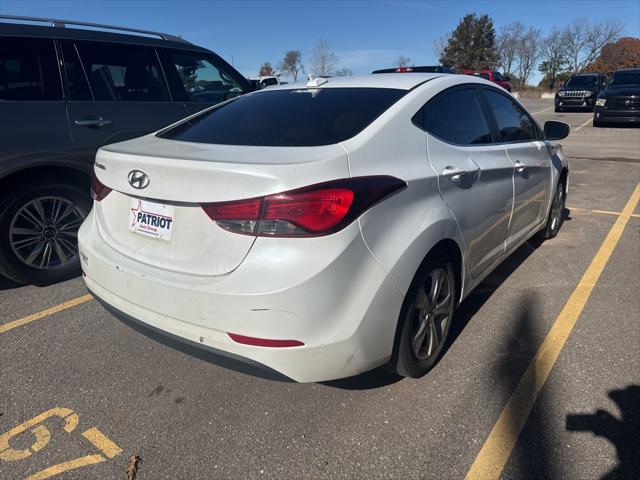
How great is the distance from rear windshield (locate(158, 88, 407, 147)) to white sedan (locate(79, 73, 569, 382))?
0.05 feet

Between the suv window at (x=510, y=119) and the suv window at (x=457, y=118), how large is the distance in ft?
Answer: 0.85

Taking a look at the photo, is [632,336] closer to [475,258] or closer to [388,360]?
[475,258]

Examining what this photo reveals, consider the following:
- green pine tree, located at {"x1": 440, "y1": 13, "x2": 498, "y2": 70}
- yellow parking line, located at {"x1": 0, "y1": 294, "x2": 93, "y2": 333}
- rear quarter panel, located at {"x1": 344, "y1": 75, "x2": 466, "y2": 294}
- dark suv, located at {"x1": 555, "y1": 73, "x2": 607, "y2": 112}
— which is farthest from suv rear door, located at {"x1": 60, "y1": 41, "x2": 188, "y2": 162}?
green pine tree, located at {"x1": 440, "y1": 13, "x2": 498, "y2": 70}

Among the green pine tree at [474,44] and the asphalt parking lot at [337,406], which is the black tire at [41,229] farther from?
the green pine tree at [474,44]

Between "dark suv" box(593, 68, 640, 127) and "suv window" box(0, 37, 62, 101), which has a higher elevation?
"suv window" box(0, 37, 62, 101)

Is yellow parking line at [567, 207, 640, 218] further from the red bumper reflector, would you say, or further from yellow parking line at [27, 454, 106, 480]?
yellow parking line at [27, 454, 106, 480]

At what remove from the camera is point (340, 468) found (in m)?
2.08

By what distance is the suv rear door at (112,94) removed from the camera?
12.9ft

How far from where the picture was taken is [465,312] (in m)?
3.46

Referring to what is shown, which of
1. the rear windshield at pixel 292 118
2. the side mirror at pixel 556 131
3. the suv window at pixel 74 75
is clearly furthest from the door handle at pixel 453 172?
the suv window at pixel 74 75

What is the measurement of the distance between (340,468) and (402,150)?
149cm

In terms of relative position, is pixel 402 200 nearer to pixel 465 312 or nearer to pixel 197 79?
pixel 465 312

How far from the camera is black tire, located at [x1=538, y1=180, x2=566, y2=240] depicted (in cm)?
479

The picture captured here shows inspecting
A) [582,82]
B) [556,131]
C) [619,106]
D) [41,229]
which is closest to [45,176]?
[41,229]
